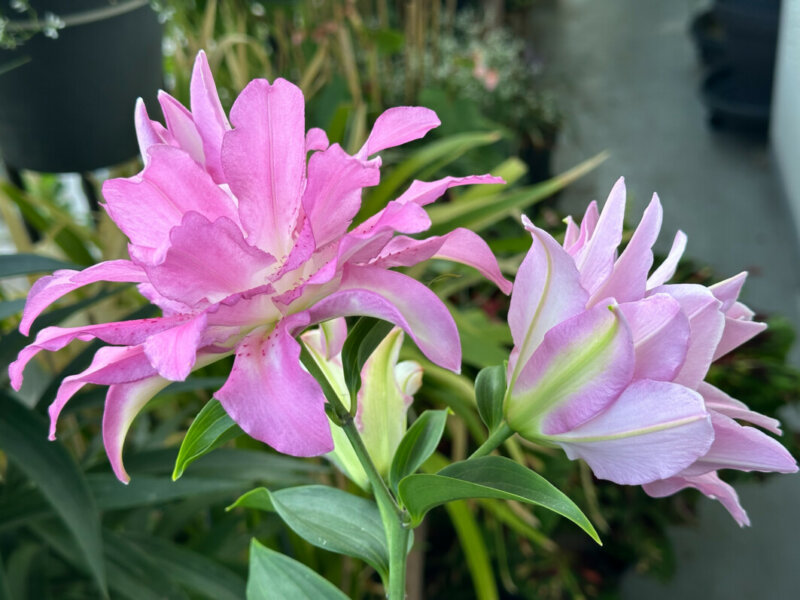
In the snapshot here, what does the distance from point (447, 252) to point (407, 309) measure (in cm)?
4

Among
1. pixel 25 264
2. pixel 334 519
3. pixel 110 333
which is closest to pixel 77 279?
pixel 110 333

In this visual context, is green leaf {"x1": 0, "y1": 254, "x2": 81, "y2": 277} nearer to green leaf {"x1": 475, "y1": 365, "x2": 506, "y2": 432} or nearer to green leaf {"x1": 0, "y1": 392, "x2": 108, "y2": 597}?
green leaf {"x1": 0, "y1": 392, "x2": 108, "y2": 597}

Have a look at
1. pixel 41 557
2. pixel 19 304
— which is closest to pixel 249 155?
pixel 19 304

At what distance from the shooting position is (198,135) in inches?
11.0

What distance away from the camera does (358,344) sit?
0.92 ft

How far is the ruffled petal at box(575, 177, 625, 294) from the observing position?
0.26 m

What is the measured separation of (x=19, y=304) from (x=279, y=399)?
17.7 inches

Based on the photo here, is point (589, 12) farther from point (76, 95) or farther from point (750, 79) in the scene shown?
point (76, 95)

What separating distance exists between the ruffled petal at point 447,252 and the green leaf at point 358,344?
2cm

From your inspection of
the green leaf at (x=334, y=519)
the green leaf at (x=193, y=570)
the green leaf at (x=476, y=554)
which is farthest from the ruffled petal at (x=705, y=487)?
the green leaf at (x=476, y=554)

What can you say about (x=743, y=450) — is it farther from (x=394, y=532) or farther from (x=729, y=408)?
(x=394, y=532)

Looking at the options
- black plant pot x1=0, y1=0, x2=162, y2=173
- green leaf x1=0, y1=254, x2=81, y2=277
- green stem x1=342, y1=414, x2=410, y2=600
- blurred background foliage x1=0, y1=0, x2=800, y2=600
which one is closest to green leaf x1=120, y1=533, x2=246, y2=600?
blurred background foliage x1=0, y1=0, x2=800, y2=600

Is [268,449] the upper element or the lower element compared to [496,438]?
lower

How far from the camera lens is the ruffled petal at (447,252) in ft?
0.84
